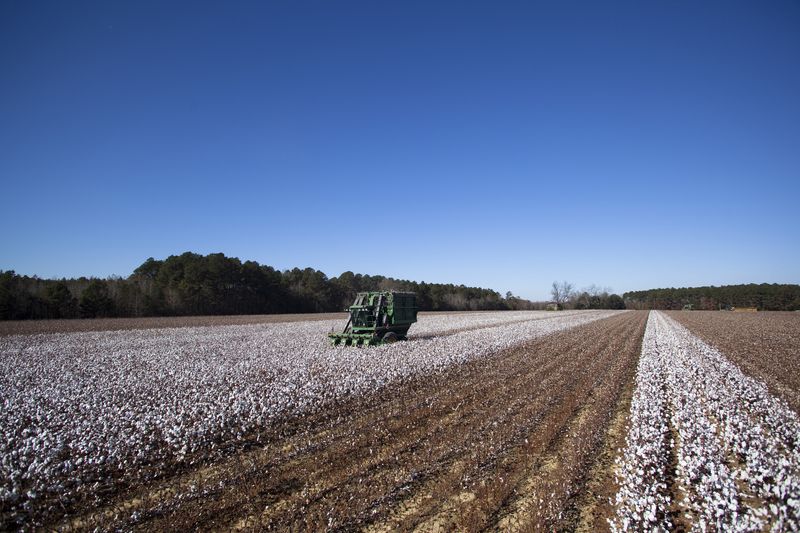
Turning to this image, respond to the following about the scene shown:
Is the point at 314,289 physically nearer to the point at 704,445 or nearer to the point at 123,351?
the point at 123,351

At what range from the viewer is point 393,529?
15.5 ft

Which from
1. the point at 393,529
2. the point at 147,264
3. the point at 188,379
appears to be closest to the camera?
the point at 393,529

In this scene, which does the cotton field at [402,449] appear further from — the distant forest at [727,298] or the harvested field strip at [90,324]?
the distant forest at [727,298]

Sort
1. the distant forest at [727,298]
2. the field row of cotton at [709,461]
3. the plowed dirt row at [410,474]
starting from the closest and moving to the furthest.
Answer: the field row of cotton at [709,461], the plowed dirt row at [410,474], the distant forest at [727,298]

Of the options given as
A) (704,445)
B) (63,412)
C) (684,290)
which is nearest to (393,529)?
(704,445)

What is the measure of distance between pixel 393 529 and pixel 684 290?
610 feet

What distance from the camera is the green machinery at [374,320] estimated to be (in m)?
20.5

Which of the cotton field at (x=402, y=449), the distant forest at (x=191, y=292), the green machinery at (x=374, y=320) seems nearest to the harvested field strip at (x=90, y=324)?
the distant forest at (x=191, y=292)

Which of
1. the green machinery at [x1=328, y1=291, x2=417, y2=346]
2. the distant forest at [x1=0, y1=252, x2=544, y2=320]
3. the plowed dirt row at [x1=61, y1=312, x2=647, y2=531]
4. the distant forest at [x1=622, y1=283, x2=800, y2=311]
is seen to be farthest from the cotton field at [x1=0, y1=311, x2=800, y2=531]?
the distant forest at [x1=622, y1=283, x2=800, y2=311]

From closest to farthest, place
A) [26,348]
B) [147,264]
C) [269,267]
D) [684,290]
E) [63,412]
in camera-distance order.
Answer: [63,412] → [26,348] → [147,264] → [269,267] → [684,290]

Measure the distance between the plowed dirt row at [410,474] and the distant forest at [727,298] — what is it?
149471 millimetres

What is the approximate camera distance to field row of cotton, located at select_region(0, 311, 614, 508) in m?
6.82

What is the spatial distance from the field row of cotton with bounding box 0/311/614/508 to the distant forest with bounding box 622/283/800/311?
144416 millimetres

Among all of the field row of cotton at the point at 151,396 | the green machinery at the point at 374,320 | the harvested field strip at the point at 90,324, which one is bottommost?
the field row of cotton at the point at 151,396
